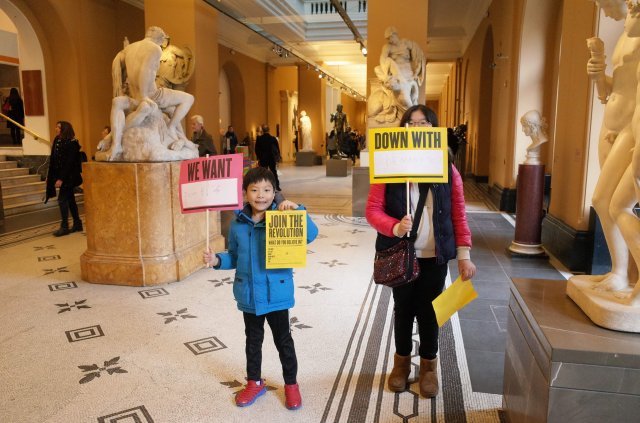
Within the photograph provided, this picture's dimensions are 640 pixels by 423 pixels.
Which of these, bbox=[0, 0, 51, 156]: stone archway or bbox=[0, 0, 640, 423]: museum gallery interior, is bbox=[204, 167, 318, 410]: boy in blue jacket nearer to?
bbox=[0, 0, 640, 423]: museum gallery interior

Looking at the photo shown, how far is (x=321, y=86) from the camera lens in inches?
891

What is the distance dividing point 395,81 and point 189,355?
602 centimetres

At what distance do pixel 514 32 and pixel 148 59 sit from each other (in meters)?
6.68

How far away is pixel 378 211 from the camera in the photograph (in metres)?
2.38

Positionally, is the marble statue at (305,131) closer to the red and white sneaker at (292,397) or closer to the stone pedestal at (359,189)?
the stone pedestal at (359,189)

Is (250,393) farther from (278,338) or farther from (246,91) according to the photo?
(246,91)

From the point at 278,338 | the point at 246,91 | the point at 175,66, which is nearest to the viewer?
the point at 278,338

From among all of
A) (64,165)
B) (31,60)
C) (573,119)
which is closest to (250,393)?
(573,119)

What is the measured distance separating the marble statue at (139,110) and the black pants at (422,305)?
10.1 feet

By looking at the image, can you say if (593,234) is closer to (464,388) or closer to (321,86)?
(464,388)

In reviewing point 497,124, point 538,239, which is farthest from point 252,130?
point 538,239

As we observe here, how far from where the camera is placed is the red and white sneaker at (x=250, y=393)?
2488 mm

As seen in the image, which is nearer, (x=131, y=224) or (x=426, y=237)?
(x=426, y=237)

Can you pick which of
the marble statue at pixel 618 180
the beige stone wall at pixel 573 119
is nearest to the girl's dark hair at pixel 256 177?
the marble statue at pixel 618 180
